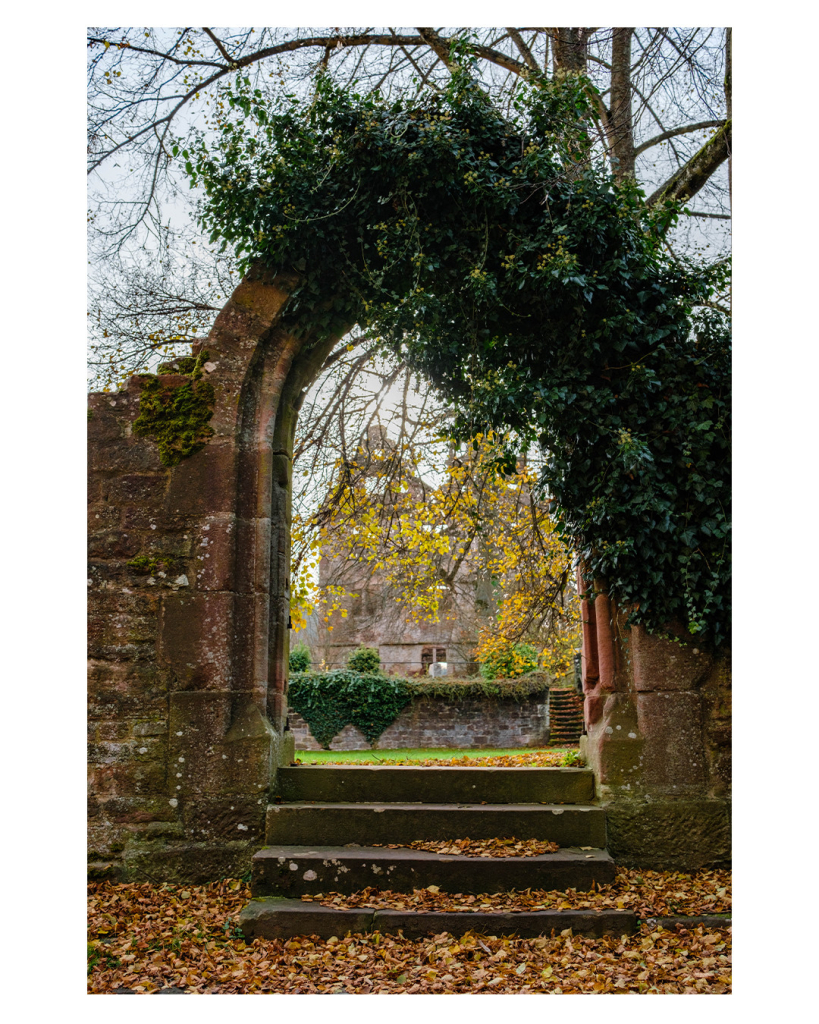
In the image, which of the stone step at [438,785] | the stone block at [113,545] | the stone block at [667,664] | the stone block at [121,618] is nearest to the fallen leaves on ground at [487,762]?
the stone step at [438,785]

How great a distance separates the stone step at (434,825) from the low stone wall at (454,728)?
12.8m

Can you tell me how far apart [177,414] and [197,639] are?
4.98 feet

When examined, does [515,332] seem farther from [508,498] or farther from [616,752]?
[508,498]

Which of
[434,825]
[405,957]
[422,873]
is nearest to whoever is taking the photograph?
[405,957]

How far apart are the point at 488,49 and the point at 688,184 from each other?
2429 mm

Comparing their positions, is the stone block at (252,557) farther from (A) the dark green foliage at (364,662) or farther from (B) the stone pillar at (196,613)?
(A) the dark green foliage at (364,662)

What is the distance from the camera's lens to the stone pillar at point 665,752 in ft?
15.3

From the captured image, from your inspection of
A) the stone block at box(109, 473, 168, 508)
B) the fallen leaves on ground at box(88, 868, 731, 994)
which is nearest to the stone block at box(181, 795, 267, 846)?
the fallen leaves on ground at box(88, 868, 731, 994)

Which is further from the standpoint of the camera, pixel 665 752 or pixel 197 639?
pixel 197 639

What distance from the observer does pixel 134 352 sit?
6746 millimetres

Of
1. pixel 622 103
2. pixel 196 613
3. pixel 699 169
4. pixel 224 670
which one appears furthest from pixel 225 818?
pixel 622 103

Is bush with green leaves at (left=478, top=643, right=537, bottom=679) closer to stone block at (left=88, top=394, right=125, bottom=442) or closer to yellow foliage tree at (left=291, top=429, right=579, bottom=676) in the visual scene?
yellow foliage tree at (left=291, top=429, right=579, bottom=676)

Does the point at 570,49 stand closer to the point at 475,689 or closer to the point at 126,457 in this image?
the point at 126,457

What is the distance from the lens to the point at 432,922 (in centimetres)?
389
